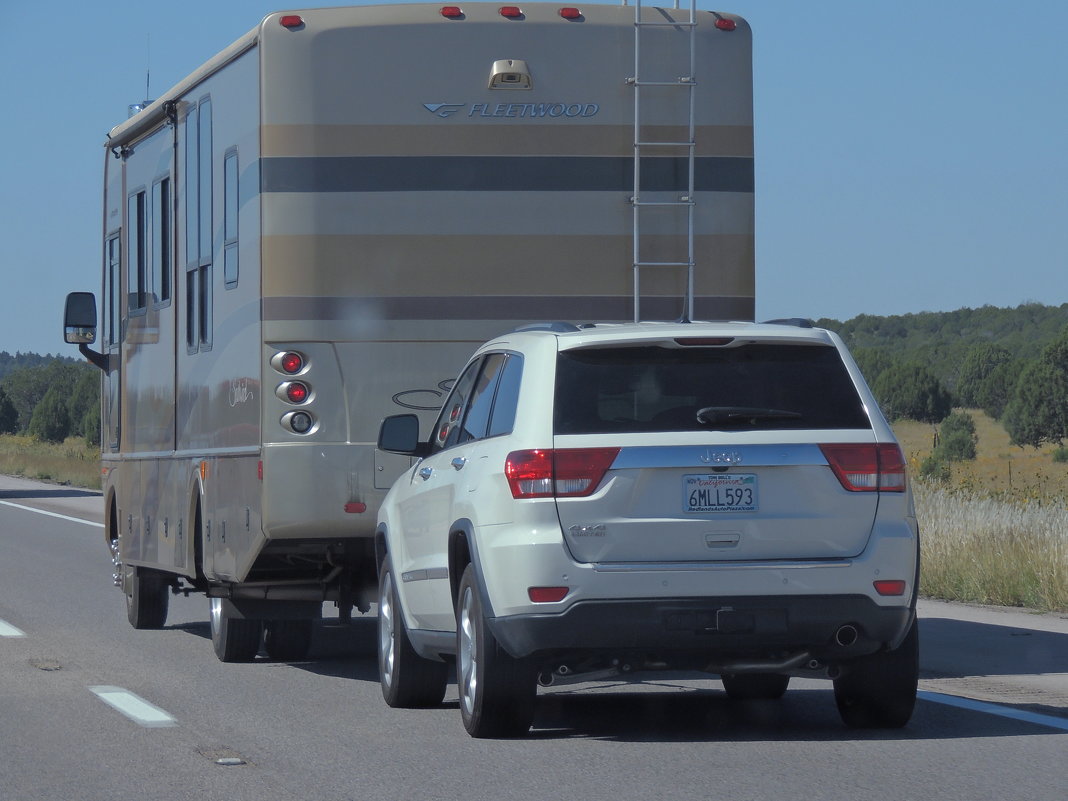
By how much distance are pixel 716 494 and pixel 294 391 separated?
11.4 feet

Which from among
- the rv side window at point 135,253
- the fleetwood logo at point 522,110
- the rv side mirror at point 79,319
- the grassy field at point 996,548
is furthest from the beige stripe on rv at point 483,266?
the rv side mirror at point 79,319

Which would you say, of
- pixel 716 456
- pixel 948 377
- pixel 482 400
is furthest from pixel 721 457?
pixel 948 377

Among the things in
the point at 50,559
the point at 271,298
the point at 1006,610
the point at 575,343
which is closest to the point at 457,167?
the point at 271,298

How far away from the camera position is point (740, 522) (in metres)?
8.11

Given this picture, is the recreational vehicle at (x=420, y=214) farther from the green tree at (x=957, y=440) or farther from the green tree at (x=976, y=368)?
the green tree at (x=976, y=368)

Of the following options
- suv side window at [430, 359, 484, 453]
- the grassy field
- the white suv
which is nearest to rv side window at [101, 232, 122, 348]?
suv side window at [430, 359, 484, 453]

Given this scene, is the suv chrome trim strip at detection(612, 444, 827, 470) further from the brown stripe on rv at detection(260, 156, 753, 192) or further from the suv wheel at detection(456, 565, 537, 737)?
the brown stripe on rv at detection(260, 156, 753, 192)

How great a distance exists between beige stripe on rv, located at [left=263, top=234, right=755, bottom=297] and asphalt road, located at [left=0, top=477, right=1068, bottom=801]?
7.57 feet

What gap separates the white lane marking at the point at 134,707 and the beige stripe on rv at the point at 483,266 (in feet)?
7.84

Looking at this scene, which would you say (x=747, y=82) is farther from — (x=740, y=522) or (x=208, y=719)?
(x=208, y=719)

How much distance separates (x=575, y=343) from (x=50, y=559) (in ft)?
53.6

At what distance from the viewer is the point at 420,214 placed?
11.1m

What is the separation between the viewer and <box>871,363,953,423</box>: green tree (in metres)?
102

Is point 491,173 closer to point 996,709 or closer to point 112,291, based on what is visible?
point 996,709
